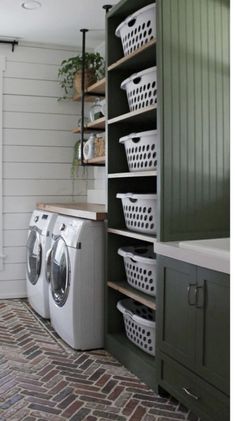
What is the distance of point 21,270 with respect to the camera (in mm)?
4785

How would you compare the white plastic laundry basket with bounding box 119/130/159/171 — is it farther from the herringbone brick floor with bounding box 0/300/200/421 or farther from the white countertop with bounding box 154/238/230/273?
the herringbone brick floor with bounding box 0/300/200/421

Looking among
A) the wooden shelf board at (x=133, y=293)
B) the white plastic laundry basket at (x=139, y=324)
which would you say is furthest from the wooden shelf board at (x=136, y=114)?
the white plastic laundry basket at (x=139, y=324)

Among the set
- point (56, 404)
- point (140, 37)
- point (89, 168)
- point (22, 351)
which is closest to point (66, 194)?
point (89, 168)

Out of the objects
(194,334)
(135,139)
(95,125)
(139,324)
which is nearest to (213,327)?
(194,334)

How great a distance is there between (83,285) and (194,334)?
1231mm

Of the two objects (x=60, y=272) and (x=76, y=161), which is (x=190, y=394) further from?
(x=76, y=161)

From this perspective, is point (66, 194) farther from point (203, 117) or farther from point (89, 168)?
point (203, 117)

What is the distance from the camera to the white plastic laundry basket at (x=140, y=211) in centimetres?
273

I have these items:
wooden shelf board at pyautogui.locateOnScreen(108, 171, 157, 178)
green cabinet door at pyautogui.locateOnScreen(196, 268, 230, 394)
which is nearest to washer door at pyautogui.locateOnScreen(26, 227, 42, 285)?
wooden shelf board at pyautogui.locateOnScreen(108, 171, 157, 178)

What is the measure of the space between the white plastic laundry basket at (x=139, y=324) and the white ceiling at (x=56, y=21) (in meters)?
2.35

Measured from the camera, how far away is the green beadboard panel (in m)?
2.45

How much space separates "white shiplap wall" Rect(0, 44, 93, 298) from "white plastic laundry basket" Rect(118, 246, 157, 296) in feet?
6.24

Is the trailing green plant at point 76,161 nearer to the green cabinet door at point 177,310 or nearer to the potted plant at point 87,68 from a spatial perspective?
the potted plant at point 87,68

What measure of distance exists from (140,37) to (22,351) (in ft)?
7.39
